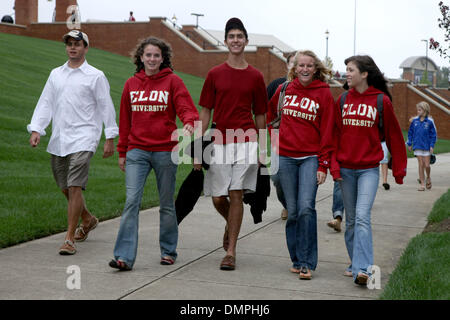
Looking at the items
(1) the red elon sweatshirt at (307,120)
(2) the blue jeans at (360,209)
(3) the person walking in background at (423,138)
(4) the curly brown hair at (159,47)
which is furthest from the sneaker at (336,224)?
(3) the person walking in background at (423,138)

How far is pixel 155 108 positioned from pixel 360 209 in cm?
Result: 203

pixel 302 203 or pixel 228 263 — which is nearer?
pixel 302 203

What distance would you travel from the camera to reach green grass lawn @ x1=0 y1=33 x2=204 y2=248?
786 cm

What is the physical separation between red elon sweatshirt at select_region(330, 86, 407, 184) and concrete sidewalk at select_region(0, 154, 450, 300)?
102 centimetres

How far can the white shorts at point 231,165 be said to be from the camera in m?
6.21

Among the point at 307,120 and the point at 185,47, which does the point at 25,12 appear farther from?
the point at 307,120

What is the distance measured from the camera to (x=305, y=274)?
229 inches

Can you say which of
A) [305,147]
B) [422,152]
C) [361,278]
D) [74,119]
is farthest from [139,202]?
[422,152]

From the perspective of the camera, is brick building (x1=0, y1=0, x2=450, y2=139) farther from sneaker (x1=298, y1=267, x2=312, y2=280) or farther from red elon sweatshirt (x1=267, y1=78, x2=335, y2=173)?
sneaker (x1=298, y1=267, x2=312, y2=280)

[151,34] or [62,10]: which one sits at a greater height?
[62,10]

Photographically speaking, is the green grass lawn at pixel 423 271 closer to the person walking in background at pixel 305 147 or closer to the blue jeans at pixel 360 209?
the blue jeans at pixel 360 209

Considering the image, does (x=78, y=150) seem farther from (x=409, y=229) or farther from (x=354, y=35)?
(x=354, y=35)

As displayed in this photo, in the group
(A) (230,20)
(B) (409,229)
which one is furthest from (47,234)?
(B) (409,229)
